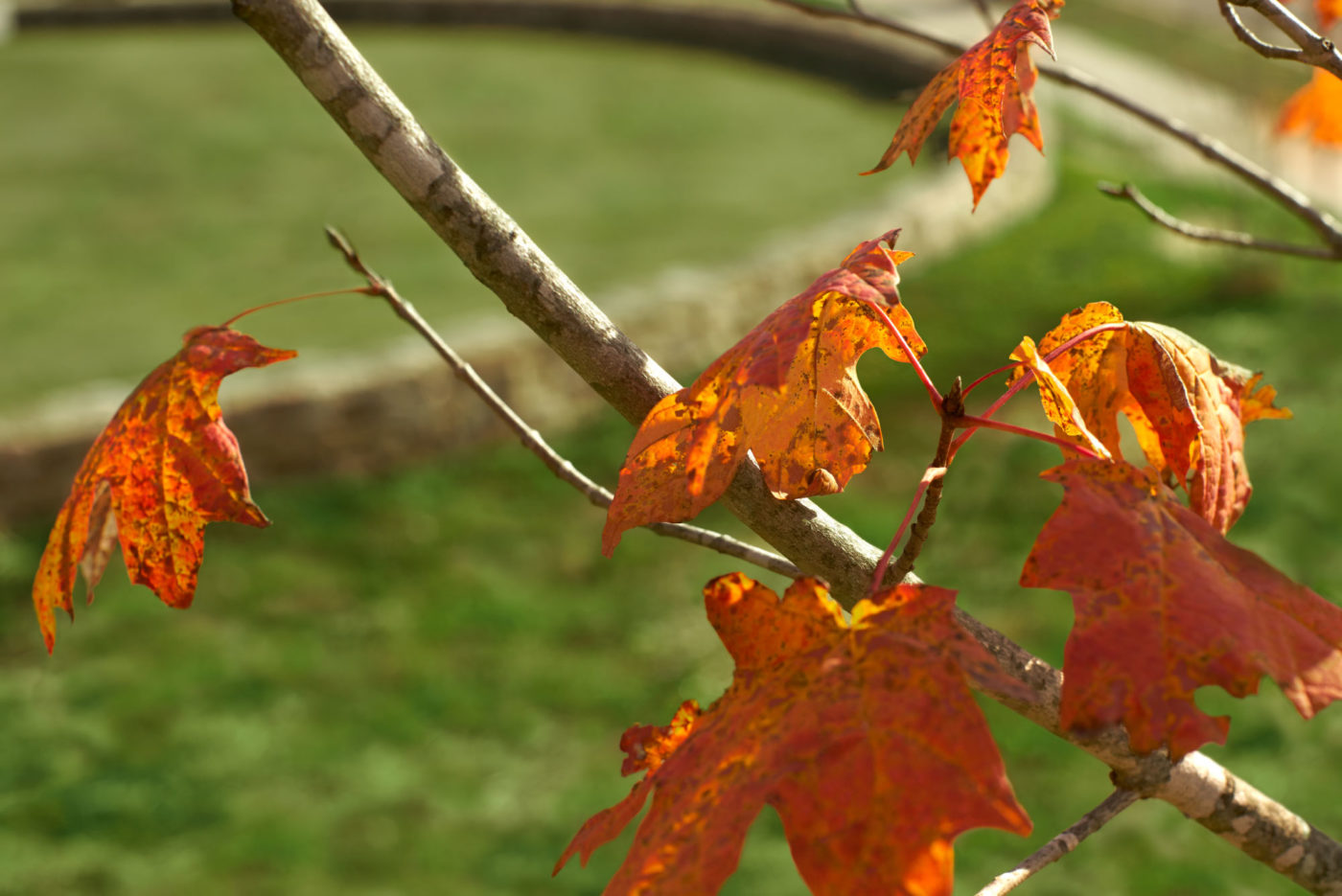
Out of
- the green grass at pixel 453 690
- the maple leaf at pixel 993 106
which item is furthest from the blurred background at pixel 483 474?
the maple leaf at pixel 993 106

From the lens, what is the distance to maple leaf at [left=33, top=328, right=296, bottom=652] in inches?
38.7

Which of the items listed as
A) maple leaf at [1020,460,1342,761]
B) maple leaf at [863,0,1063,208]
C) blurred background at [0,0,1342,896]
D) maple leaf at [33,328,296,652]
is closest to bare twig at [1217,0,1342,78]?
maple leaf at [863,0,1063,208]

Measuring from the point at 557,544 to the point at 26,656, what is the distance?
1.74 m

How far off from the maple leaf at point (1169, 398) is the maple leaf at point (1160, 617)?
0.61ft

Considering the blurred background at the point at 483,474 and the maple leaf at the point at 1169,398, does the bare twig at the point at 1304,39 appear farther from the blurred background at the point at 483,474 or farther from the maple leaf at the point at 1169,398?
the blurred background at the point at 483,474

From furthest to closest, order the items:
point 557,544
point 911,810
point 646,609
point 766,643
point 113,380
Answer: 1. point 113,380
2. point 557,544
3. point 646,609
4. point 766,643
5. point 911,810

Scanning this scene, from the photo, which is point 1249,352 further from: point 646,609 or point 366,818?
point 366,818

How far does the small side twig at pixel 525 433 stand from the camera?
109cm

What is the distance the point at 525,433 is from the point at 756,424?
15.8 inches

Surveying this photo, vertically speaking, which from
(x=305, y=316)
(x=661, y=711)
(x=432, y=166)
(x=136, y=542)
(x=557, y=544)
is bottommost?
(x=136, y=542)

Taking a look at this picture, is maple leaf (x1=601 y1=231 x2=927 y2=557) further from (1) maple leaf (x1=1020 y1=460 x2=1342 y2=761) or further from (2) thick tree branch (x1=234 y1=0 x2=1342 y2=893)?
(1) maple leaf (x1=1020 y1=460 x2=1342 y2=761)

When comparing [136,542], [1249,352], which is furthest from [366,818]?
[1249,352]

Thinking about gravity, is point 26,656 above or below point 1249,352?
below

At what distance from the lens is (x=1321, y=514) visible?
4.45 meters
